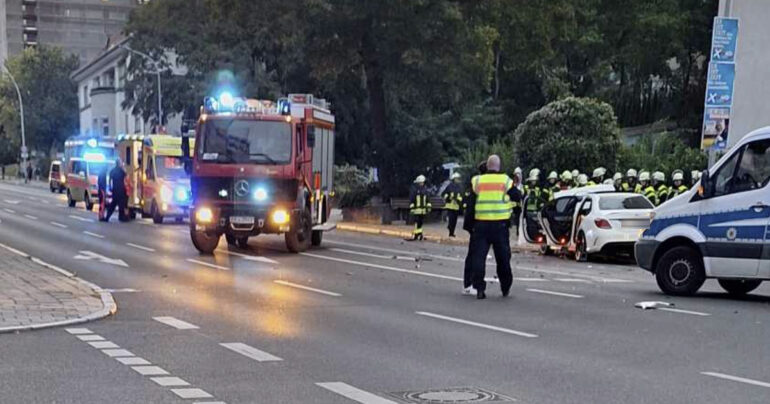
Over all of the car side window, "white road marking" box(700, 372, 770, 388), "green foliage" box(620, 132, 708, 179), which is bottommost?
"white road marking" box(700, 372, 770, 388)

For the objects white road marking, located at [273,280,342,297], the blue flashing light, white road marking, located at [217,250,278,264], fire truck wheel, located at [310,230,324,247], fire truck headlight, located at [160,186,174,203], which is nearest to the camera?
white road marking, located at [273,280,342,297]

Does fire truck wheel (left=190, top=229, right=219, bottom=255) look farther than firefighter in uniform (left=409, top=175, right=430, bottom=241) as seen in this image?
No

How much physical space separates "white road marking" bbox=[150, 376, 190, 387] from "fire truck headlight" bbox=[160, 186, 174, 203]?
2303cm

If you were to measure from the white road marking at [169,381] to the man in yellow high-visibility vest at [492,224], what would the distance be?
228 inches

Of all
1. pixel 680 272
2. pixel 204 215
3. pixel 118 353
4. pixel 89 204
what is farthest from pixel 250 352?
pixel 89 204

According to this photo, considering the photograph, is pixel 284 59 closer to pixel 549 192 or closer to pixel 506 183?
pixel 549 192

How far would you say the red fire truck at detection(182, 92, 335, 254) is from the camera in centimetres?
1862

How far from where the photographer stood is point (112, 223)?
30.1m

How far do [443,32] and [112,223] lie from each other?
→ 12543 mm

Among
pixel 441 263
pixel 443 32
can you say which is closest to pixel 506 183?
pixel 441 263

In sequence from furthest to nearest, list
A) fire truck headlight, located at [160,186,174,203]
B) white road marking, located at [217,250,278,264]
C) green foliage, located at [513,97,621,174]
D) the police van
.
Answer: fire truck headlight, located at [160,186,174,203] → green foliage, located at [513,97,621,174] → white road marking, located at [217,250,278,264] → the police van

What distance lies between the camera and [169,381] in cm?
732

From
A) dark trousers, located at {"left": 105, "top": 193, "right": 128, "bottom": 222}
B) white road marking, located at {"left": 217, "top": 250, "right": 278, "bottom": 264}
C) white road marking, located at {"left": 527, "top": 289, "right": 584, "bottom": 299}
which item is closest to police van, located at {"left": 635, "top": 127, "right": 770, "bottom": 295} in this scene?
white road marking, located at {"left": 527, "top": 289, "right": 584, "bottom": 299}

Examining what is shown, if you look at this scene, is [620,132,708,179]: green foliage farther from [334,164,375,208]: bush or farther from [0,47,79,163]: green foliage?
[0,47,79,163]: green foliage
